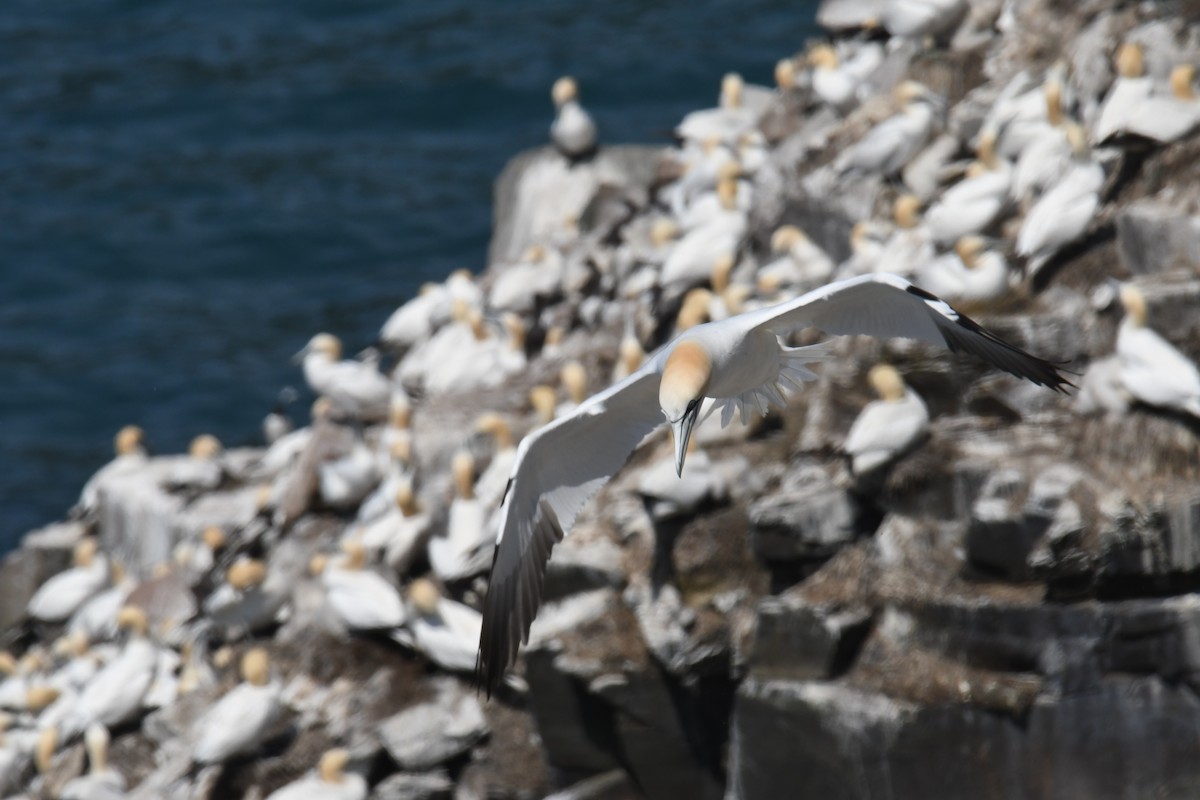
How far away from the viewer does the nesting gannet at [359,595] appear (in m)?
8.98

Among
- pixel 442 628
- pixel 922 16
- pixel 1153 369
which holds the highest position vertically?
pixel 922 16

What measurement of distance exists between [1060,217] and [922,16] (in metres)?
3.99

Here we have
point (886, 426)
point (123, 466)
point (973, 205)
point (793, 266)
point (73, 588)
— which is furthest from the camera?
point (123, 466)

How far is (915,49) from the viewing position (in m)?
12.6

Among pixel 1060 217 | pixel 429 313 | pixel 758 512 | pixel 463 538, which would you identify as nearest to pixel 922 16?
pixel 1060 217

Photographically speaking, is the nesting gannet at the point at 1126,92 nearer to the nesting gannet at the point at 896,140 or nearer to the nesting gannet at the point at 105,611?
the nesting gannet at the point at 896,140

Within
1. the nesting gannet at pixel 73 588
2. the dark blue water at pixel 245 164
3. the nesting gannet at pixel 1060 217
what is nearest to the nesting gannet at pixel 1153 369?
the nesting gannet at pixel 1060 217

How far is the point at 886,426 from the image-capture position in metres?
7.45

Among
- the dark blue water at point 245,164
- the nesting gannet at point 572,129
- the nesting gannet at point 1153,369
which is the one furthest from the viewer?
the dark blue water at point 245,164

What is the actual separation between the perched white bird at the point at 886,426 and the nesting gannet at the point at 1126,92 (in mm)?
2513

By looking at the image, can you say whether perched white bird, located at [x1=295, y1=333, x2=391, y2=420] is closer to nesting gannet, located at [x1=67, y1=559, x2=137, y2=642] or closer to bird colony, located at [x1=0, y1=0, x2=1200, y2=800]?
bird colony, located at [x1=0, y1=0, x2=1200, y2=800]

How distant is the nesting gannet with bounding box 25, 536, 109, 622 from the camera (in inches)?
478

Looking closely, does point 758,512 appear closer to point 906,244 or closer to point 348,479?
point 906,244

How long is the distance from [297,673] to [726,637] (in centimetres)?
277
